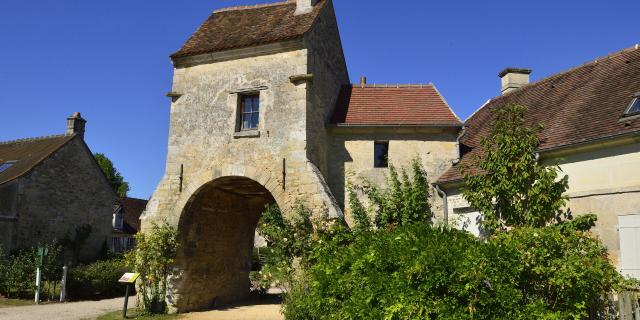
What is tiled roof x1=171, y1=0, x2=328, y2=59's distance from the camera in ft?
38.2

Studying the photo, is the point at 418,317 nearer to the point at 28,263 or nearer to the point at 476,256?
the point at 476,256

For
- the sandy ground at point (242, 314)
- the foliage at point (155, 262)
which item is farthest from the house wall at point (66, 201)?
the sandy ground at point (242, 314)

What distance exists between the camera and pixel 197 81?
12078 millimetres

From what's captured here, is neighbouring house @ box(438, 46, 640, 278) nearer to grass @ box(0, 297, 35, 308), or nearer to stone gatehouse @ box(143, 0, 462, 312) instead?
stone gatehouse @ box(143, 0, 462, 312)

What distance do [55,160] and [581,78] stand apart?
1834 centimetres

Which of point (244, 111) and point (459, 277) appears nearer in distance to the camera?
point (459, 277)

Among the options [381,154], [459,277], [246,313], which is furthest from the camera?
[381,154]

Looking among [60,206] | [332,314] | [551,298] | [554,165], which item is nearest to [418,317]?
[332,314]

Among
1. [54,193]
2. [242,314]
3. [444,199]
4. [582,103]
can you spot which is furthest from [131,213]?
[582,103]

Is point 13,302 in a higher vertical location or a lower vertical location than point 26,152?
lower

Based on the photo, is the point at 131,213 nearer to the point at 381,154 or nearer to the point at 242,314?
the point at 242,314

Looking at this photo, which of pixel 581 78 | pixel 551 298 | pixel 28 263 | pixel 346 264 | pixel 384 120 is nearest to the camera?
pixel 551 298

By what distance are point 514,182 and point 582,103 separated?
268 centimetres

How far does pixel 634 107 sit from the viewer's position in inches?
343
